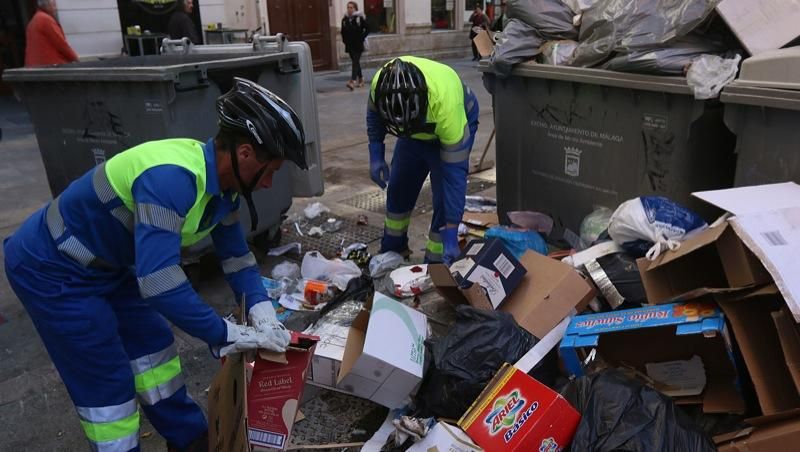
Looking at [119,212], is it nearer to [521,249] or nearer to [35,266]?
[35,266]

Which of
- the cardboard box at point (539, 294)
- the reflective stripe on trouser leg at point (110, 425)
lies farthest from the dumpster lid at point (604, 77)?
the reflective stripe on trouser leg at point (110, 425)

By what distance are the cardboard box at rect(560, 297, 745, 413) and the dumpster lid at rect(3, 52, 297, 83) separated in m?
2.38

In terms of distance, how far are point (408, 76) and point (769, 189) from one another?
166 cm

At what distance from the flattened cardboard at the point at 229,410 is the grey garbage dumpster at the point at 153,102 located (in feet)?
4.98

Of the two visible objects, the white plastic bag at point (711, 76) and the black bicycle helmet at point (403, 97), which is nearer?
the white plastic bag at point (711, 76)

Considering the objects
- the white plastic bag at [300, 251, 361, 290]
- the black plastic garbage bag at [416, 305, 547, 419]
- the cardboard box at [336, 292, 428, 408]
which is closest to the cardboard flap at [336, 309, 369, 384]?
the cardboard box at [336, 292, 428, 408]

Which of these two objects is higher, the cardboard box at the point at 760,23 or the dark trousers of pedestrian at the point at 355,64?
the cardboard box at the point at 760,23

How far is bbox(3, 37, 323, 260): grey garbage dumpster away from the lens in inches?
138

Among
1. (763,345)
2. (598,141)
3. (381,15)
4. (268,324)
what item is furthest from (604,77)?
(381,15)

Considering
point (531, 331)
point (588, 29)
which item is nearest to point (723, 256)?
point (531, 331)

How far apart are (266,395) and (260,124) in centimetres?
88

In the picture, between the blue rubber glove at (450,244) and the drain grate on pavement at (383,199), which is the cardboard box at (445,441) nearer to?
the blue rubber glove at (450,244)

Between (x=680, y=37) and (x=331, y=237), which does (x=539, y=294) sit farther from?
(x=331, y=237)

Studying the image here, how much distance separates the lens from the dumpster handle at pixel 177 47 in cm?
489
